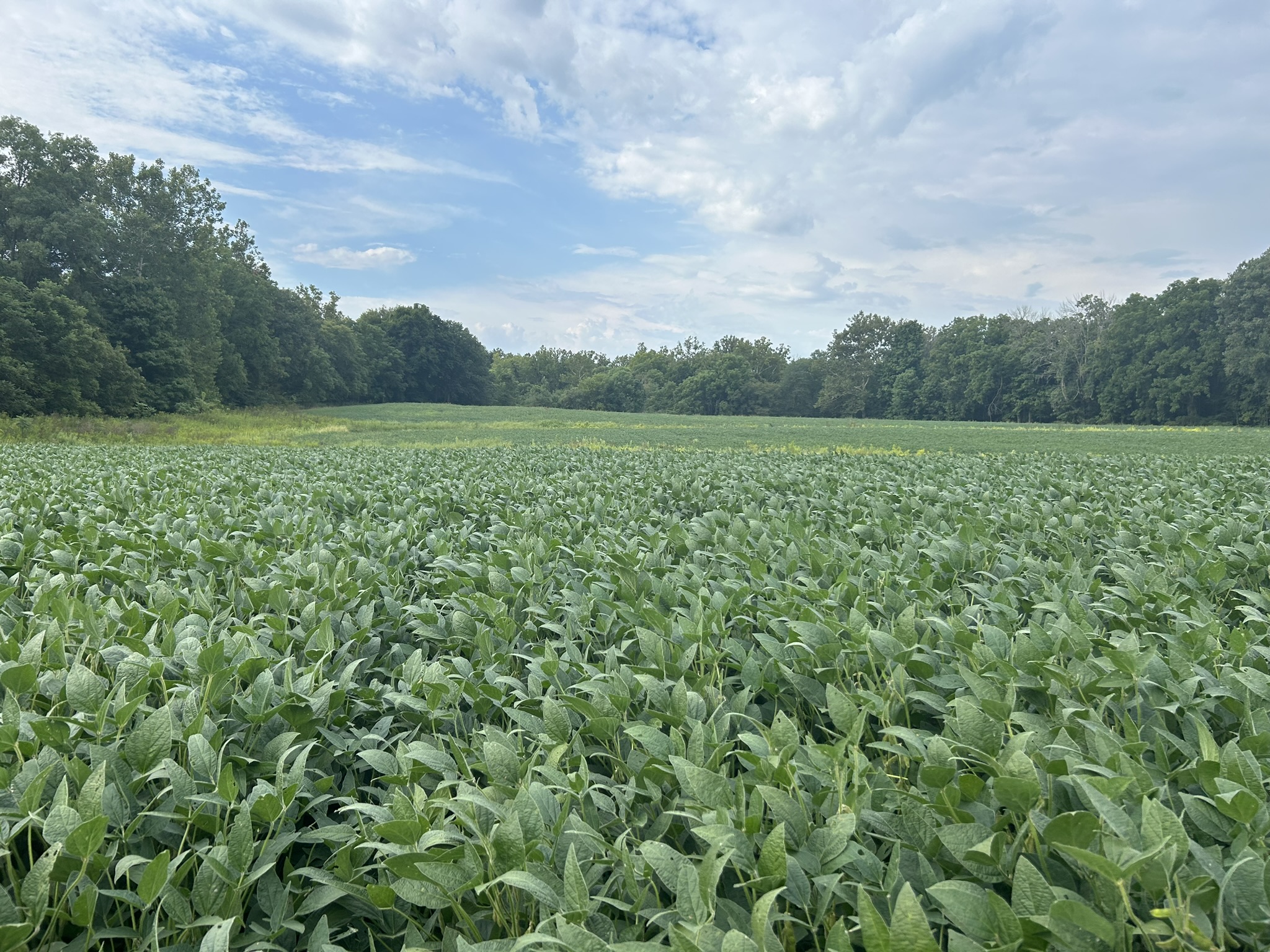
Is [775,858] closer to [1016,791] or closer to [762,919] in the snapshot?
[762,919]

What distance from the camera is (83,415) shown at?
3638 cm

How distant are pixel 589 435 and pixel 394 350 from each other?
6644 cm

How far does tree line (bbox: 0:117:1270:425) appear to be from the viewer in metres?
40.8

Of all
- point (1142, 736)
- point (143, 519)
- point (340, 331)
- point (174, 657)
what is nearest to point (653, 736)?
point (1142, 736)

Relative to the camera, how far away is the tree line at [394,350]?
40844 mm

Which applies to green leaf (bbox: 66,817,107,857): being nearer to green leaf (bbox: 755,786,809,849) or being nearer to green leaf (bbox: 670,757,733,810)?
green leaf (bbox: 670,757,733,810)

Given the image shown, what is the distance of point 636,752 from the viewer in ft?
6.62

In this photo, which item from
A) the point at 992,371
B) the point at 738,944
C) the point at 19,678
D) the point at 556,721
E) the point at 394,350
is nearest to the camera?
the point at 738,944

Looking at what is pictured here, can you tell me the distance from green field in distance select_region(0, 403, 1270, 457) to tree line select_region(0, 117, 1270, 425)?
485cm

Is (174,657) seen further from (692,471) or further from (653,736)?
(692,471)

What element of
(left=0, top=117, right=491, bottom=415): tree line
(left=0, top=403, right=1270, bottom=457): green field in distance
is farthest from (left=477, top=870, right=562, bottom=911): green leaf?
(left=0, top=117, right=491, bottom=415): tree line

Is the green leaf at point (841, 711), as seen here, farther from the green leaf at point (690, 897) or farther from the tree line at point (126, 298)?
the tree line at point (126, 298)

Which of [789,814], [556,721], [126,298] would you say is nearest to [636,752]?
[556,721]

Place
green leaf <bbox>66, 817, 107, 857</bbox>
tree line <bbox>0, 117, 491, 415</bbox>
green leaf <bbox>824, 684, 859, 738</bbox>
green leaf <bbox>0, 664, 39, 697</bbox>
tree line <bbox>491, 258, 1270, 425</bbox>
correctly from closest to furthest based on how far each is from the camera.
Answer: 1. green leaf <bbox>66, 817, 107, 857</bbox>
2. green leaf <bbox>824, 684, 859, 738</bbox>
3. green leaf <bbox>0, 664, 39, 697</bbox>
4. tree line <bbox>0, 117, 491, 415</bbox>
5. tree line <bbox>491, 258, 1270, 425</bbox>
